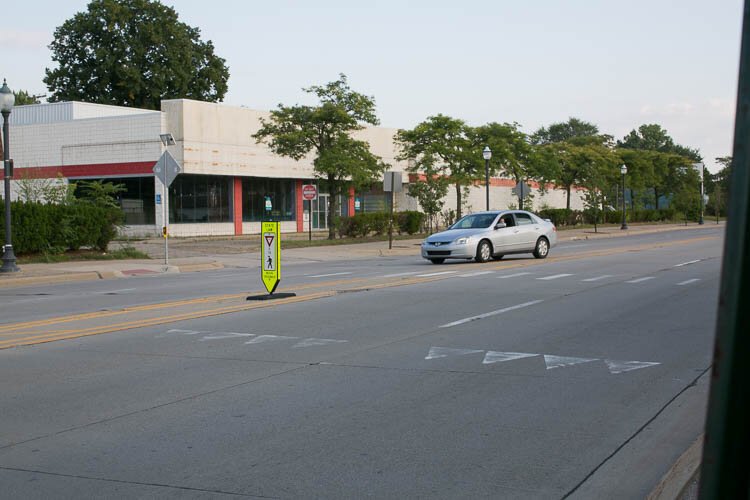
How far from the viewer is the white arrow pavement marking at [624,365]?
8.98 metres

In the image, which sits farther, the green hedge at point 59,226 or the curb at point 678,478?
the green hedge at point 59,226

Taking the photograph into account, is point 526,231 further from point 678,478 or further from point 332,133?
point 678,478

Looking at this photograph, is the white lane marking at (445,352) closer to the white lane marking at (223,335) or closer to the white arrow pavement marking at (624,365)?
the white arrow pavement marking at (624,365)

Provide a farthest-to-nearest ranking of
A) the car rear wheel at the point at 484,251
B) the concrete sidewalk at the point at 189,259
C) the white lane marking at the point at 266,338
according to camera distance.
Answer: the car rear wheel at the point at 484,251 → the concrete sidewalk at the point at 189,259 → the white lane marking at the point at 266,338

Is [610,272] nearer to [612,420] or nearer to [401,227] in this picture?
[612,420]

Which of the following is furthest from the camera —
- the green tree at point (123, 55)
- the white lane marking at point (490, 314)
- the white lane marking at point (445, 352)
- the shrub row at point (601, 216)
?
the green tree at point (123, 55)

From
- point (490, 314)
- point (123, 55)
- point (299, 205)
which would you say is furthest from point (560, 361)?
point (123, 55)

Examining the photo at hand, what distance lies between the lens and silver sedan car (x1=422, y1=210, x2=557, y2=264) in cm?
2538

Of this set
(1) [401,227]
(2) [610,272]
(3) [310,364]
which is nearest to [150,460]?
(3) [310,364]

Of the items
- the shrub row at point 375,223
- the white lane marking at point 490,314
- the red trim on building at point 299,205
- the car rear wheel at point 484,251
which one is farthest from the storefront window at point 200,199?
the white lane marking at point 490,314

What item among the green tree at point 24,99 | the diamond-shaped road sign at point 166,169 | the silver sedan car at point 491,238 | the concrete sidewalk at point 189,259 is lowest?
the concrete sidewalk at point 189,259

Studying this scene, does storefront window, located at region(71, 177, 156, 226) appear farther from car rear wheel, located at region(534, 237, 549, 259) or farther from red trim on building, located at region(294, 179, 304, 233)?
car rear wheel, located at region(534, 237, 549, 259)

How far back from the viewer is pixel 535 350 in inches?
401

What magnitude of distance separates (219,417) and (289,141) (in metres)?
33.2
